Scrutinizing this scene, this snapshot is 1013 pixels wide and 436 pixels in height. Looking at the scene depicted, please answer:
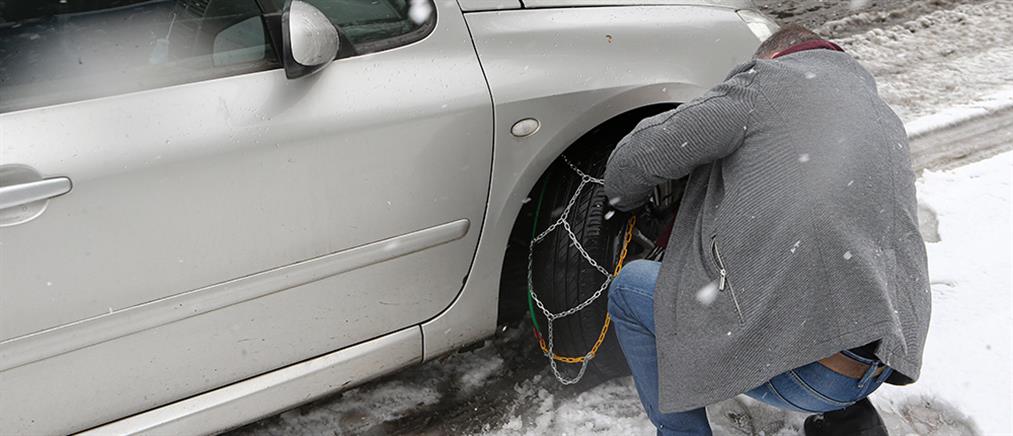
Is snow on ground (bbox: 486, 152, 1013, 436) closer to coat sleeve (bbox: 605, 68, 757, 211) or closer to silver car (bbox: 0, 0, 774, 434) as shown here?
silver car (bbox: 0, 0, 774, 434)

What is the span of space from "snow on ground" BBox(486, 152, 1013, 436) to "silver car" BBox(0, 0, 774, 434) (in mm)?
315

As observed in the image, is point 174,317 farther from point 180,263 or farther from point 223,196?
point 223,196

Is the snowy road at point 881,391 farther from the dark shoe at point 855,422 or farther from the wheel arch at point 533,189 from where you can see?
the wheel arch at point 533,189

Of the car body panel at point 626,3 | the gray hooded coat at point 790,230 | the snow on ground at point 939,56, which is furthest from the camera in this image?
the snow on ground at point 939,56

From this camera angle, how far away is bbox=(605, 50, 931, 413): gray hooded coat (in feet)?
5.18

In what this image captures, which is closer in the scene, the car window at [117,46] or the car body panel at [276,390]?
the car window at [117,46]

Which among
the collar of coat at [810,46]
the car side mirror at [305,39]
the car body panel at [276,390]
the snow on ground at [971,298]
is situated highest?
the car side mirror at [305,39]

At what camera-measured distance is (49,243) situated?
1657 mm

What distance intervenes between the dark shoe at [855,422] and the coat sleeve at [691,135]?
83 centimetres

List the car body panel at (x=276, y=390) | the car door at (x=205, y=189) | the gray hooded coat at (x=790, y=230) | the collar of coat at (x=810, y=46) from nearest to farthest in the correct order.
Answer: the gray hooded coat at (x=790, y=230) → the car door at (x=205, y=189) → the collar of coat at (x=810, y=46) → the car body panel at (x=276, y=390)

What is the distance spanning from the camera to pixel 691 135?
5.55 ft

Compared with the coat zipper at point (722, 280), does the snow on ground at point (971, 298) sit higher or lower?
lower

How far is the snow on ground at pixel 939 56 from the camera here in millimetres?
4328

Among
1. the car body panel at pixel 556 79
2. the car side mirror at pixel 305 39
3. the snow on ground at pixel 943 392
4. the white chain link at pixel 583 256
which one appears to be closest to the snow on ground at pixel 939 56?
the snow on ground at pixel 943 392
